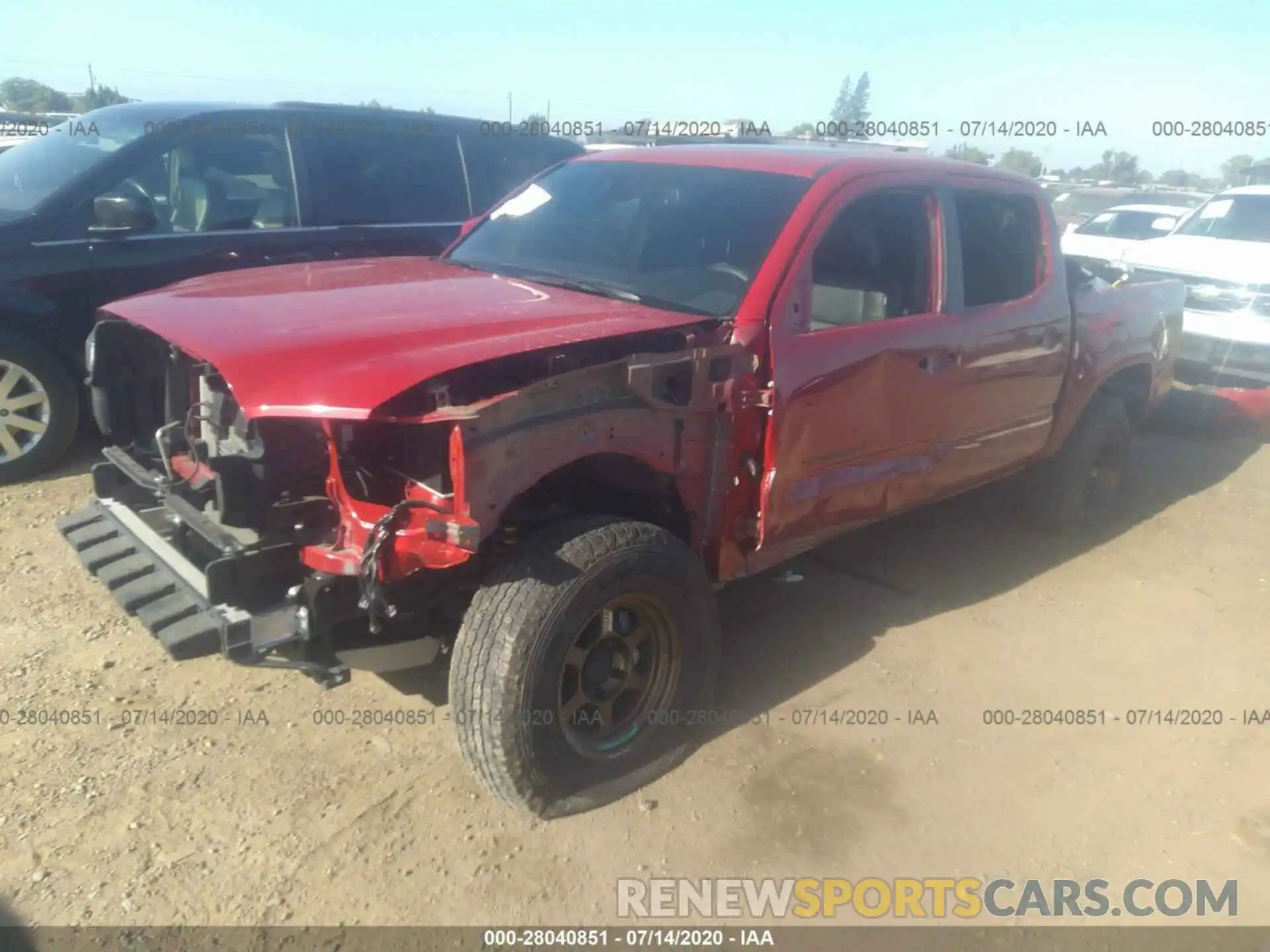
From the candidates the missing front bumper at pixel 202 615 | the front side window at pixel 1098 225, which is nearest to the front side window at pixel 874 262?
the missing front bumper at pixel 202 615

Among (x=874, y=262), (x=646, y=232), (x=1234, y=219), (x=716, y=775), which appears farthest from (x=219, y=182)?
(x=1234, y=219)

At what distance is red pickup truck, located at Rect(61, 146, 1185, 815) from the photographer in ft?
8.47

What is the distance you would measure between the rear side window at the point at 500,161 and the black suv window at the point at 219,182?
120 centimetres

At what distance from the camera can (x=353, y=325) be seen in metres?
2.81

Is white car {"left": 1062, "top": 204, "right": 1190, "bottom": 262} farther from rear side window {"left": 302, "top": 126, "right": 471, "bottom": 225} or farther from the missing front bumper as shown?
the missing front bumper

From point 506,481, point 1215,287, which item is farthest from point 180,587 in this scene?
point 1215,287

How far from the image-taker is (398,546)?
100 inches

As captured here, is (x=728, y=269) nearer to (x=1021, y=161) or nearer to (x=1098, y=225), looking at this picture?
(x=1098, y=225)

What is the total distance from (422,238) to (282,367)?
390 centimetres

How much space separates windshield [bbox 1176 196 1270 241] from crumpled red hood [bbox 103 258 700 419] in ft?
27.4

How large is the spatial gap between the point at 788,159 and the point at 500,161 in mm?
3286

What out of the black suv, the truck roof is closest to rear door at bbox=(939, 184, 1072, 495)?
the truck roof

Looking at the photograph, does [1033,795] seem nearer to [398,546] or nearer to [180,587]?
[398,546]

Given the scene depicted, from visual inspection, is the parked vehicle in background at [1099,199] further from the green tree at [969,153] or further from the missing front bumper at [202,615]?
the missing front bumper at [202,615]
